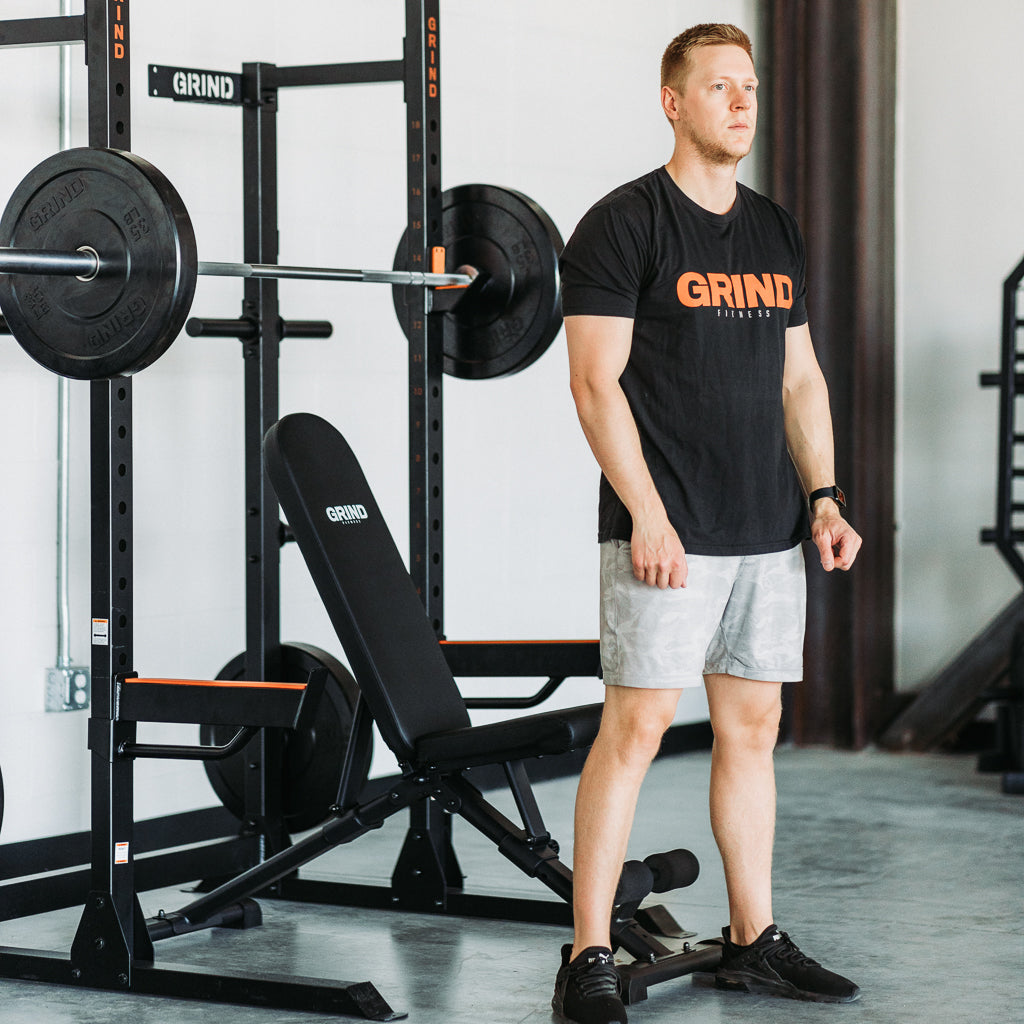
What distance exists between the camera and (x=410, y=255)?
11.3ft

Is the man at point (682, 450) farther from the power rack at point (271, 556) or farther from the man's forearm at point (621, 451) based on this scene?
the power rack at point (271, 556)

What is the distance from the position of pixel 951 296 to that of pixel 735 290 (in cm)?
323

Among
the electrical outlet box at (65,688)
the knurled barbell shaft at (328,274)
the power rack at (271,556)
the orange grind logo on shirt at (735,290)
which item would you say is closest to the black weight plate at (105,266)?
the knurled barbell shaft at (328,274)

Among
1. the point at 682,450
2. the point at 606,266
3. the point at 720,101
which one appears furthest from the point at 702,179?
the point at 682,450

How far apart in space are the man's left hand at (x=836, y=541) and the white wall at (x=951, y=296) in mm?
3079

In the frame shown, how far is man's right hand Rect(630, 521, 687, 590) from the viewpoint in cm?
258

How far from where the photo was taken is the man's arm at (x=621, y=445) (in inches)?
102

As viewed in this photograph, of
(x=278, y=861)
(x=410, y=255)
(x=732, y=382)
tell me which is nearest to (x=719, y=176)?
(x=732, y=382)

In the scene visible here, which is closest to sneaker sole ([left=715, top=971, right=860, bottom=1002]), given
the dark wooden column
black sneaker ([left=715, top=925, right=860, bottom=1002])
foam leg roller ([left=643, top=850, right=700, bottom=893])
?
black sneaker ([left=715, top=925, right=860, bottom=1002])

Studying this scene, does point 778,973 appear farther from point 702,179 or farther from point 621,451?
point 702,179

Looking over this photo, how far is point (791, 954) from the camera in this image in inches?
112

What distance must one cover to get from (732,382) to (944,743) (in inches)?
126

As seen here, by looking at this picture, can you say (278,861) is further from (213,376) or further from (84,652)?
(213,376)

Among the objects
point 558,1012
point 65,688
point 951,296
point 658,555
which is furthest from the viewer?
point 951,296
